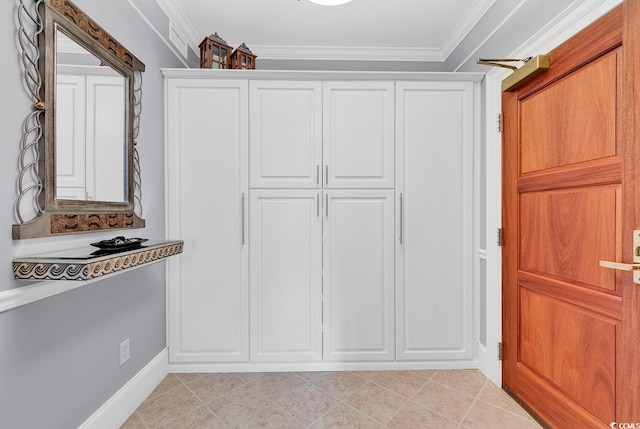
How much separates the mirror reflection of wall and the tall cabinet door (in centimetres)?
47

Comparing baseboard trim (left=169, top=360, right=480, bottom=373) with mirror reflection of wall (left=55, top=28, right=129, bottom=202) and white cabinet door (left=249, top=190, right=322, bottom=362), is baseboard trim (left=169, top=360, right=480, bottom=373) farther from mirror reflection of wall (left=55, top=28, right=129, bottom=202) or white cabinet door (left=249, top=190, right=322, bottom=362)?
mirror reflection of wall (left=55, top=28, right=129, bottom=202)

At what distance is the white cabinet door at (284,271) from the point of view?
2.26 metres

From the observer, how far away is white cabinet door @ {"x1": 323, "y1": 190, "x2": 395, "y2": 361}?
2275 mm

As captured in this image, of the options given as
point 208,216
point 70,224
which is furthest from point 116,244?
point 208,216

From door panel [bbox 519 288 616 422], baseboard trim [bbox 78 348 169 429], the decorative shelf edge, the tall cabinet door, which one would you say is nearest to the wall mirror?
the decorative shelf edge

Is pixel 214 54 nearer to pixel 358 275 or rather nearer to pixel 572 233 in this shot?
pixel 358 275

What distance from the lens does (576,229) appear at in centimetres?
149

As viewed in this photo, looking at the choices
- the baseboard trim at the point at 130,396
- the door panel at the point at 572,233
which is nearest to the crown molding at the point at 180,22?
the baseboard trim at the point at 130,396

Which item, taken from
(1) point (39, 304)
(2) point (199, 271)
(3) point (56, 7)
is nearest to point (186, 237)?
(2) point (199, 271)

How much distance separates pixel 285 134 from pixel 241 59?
27.1 inches

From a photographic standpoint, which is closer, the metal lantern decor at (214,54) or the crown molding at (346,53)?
the metal lantern decor at (214,54)

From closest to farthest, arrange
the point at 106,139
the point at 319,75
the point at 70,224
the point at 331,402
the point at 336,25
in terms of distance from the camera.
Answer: the point at 70,224
the point at 106,139
the point at 331,402
the point at 319,75
the point at 336,25

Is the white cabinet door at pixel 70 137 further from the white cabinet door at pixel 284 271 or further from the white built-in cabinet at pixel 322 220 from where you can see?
the white cabinet door at pixel 284 271

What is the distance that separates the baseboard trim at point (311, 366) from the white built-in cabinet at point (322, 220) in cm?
2
